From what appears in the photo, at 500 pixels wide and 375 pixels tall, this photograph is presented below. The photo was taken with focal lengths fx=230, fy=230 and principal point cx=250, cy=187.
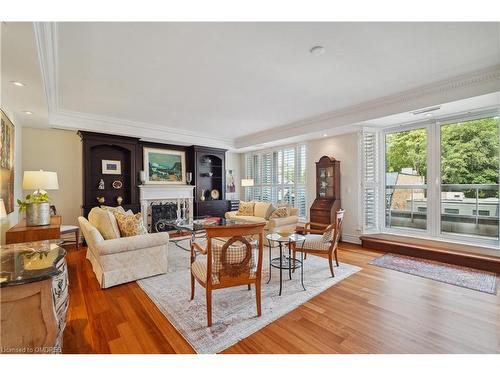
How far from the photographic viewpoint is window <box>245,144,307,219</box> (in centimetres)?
658

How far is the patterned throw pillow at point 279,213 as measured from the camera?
509cm

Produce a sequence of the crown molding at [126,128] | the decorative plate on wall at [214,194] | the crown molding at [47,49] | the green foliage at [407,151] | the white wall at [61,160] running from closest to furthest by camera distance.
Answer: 1. the crown molding at [47,49]
2. the crown molding at [126,128]
3. the green foliage at [407,151]
4. the white wall at [61,160]
5. the decorative plate on wall at [214,194]

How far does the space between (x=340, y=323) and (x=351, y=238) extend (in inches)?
136

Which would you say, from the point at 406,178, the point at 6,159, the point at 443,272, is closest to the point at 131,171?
the point at 6,159

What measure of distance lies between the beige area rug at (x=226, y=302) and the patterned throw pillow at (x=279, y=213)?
1.59m

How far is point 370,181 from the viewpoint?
5.06 metres

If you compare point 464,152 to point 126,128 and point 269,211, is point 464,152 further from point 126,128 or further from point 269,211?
point 126,128

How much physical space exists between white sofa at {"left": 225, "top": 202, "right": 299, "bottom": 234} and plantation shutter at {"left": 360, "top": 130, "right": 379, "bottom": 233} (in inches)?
59.9

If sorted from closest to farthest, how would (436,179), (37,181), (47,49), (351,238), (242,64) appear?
(47,49)
(242,64)
(37,181)
(436,179)
(351,238)

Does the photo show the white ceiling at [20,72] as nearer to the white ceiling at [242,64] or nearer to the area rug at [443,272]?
the white ceiling at [242,64]

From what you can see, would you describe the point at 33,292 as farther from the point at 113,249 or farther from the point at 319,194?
the point at 319,194

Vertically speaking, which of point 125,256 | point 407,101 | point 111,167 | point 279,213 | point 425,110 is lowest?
point 125,256

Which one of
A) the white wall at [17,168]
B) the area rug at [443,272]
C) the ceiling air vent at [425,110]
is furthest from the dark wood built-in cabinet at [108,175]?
the ceiling air vent at [425,110]

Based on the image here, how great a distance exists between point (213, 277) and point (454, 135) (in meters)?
4.83
